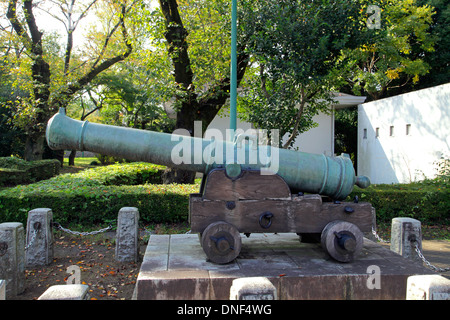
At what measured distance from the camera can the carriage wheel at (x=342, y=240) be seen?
13.2 feet

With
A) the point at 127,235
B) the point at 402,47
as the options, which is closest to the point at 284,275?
the point at 127,235

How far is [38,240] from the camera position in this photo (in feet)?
18.6

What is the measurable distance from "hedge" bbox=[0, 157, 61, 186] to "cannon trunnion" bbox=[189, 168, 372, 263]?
10412 millimetres

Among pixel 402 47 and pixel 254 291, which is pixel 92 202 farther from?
pixel 402 47

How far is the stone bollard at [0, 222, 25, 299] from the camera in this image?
4508 millimetres

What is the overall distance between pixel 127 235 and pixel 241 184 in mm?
2489

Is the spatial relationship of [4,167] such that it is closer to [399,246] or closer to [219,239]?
[219,239]

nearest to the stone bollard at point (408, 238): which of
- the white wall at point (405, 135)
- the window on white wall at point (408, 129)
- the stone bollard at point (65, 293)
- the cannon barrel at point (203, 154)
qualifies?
the cannon barrel at point (203, 154)

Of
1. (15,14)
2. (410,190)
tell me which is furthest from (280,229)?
(15,14)

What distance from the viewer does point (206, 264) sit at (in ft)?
13.0

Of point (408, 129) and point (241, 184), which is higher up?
point (408, 129)

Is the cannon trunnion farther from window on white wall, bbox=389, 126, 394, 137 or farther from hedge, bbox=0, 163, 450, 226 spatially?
window on white wall, bbox=389, 126, 394, 137

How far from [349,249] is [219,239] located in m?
1.36

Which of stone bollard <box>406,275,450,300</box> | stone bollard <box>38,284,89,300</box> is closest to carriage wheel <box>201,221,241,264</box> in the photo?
stone bollard <box>38,284,89,300</box>
